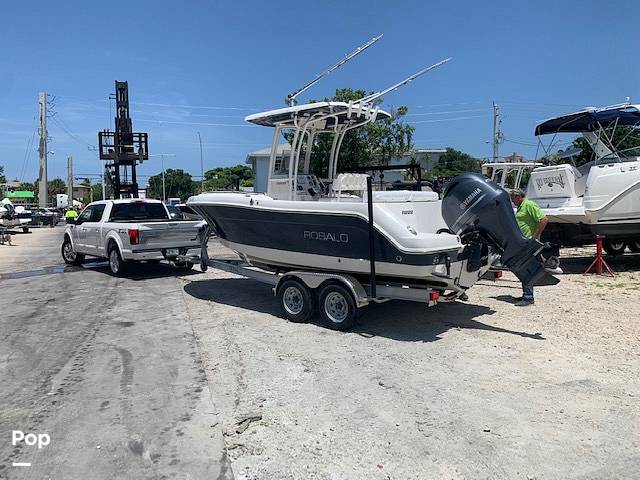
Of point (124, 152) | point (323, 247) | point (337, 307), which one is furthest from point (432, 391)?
point (124, 152)

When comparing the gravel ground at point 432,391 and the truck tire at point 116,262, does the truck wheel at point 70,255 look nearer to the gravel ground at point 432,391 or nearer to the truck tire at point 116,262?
the truck tire at point 116,262

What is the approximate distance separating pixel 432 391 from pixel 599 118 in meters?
10.1

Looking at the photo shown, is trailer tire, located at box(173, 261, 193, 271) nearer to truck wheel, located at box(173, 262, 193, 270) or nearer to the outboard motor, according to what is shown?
truck wheel, located at box(173, 262, 193, 270)

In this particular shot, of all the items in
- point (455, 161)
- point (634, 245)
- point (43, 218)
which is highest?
point (455, 161)

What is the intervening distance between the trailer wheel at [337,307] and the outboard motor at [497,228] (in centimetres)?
168

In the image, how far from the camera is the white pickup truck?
11.4m

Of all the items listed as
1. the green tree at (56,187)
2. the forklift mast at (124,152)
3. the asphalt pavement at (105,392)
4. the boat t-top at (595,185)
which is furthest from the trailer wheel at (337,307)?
the green tree at (56,187)

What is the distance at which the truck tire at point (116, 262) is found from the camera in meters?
11.9

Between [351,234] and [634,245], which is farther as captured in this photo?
[634,245]

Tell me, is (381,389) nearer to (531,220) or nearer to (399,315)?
(399,315)

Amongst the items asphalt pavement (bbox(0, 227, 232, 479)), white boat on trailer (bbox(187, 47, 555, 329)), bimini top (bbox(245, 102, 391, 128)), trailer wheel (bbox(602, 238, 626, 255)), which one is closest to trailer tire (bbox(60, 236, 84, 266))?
asphalt pavement (bbox(0, 227, 232, 479))

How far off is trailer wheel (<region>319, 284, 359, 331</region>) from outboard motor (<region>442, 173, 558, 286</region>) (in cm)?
168

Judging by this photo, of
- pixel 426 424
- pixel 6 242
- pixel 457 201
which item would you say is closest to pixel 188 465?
pixel 426 424

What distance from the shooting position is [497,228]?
6.78 meters
